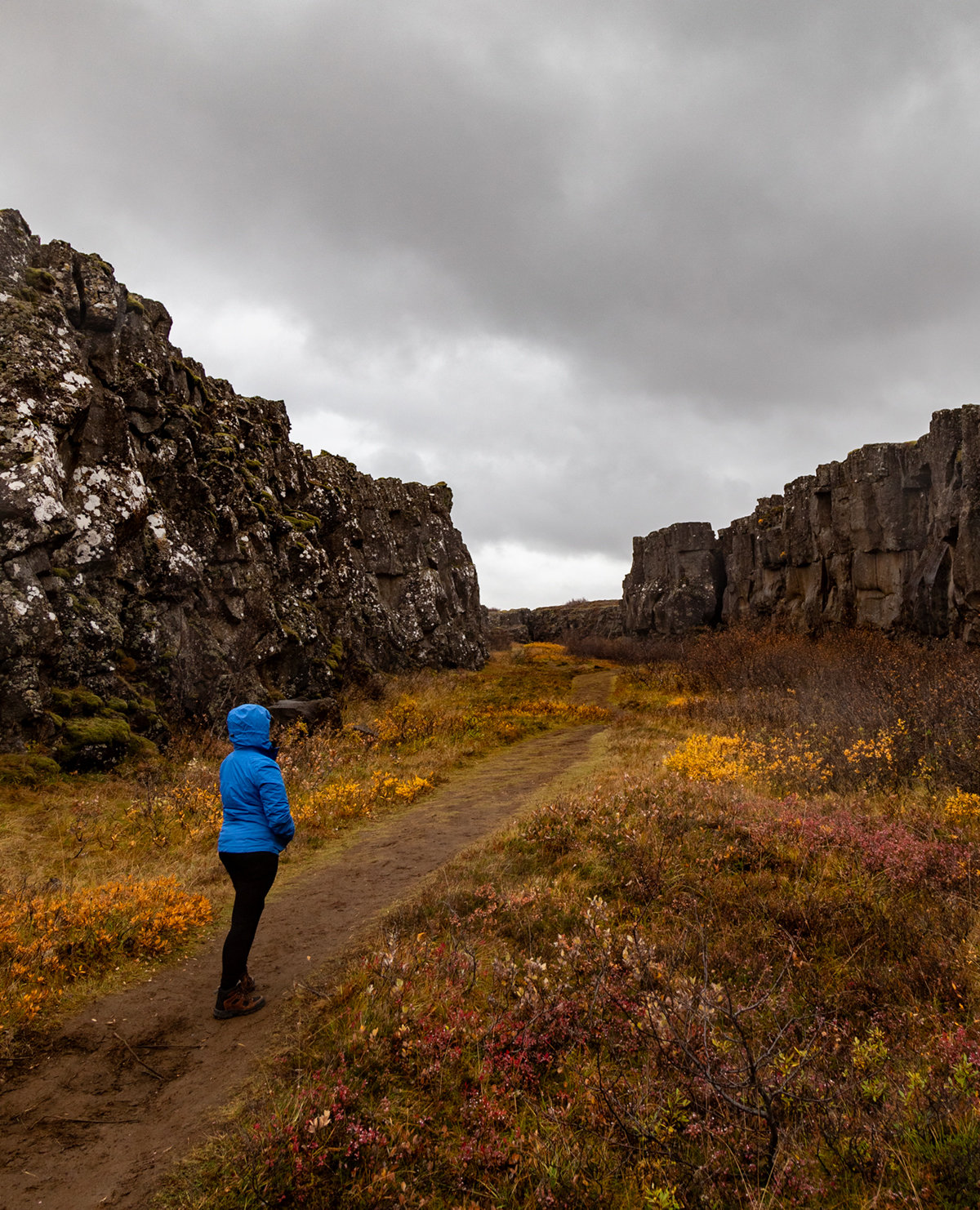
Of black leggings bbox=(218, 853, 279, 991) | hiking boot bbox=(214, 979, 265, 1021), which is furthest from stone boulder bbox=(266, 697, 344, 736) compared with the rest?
hiking boot bbox=(214, 979, 265, 1021)

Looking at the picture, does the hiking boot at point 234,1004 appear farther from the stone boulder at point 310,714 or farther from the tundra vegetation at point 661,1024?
the stone boulder at point 310,714

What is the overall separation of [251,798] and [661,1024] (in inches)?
158

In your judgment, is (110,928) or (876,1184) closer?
(876,1184)

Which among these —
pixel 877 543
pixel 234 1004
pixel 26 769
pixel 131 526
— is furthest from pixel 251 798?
pixel 877 543

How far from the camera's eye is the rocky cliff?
24.8 m

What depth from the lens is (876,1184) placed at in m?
2.91

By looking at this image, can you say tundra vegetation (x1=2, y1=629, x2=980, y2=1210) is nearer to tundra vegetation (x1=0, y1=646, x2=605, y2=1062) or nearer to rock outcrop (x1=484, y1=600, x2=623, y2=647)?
tundra vegetation (x1=0, y1=646, x2=605, y2=1062)

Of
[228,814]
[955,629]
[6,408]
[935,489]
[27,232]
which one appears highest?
[27,232]

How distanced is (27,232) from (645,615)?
55.7m

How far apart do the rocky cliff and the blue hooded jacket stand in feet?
90.5

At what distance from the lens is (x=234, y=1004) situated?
546 centimetres

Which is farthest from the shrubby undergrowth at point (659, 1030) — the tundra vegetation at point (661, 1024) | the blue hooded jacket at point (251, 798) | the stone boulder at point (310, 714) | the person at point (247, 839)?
the stone boulder at point (310, 714)

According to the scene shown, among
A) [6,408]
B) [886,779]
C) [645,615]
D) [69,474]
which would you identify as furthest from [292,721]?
[645,615]

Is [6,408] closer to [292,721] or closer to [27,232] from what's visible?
[27,232]
